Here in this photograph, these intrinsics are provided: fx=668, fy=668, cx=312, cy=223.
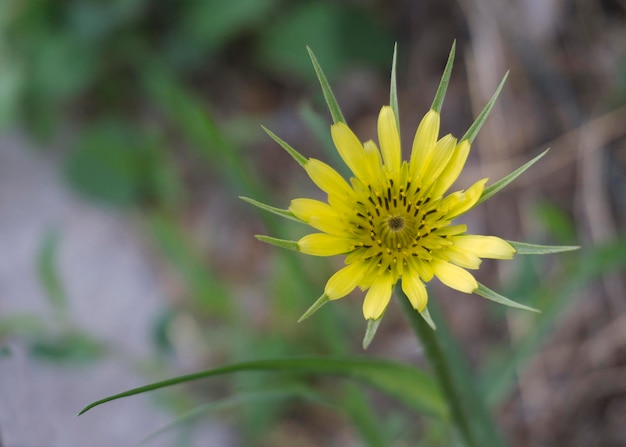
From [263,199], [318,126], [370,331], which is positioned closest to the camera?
[370,331]

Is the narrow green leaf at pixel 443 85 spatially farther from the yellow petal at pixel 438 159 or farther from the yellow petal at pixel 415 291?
the yellow petal at pixel 415 291

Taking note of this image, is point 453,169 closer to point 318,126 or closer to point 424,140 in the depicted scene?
point 424,140

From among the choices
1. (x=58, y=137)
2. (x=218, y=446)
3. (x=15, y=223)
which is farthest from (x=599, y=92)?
(x=15, y=223)

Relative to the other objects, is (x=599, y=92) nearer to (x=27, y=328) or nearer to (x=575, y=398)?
(x=575, y=398)

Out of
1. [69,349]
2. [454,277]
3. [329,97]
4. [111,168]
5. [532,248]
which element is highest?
[329,97]

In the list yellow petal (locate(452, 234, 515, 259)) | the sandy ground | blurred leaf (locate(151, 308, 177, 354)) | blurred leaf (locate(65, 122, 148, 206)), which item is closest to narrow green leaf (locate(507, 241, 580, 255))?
yellow petal (locate(452, 234, 515, 259))

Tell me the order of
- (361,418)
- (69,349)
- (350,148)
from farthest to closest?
(69,349) < (361,418) < (350,148)

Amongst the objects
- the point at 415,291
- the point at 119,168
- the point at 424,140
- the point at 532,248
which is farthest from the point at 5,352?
the point at 119,168
